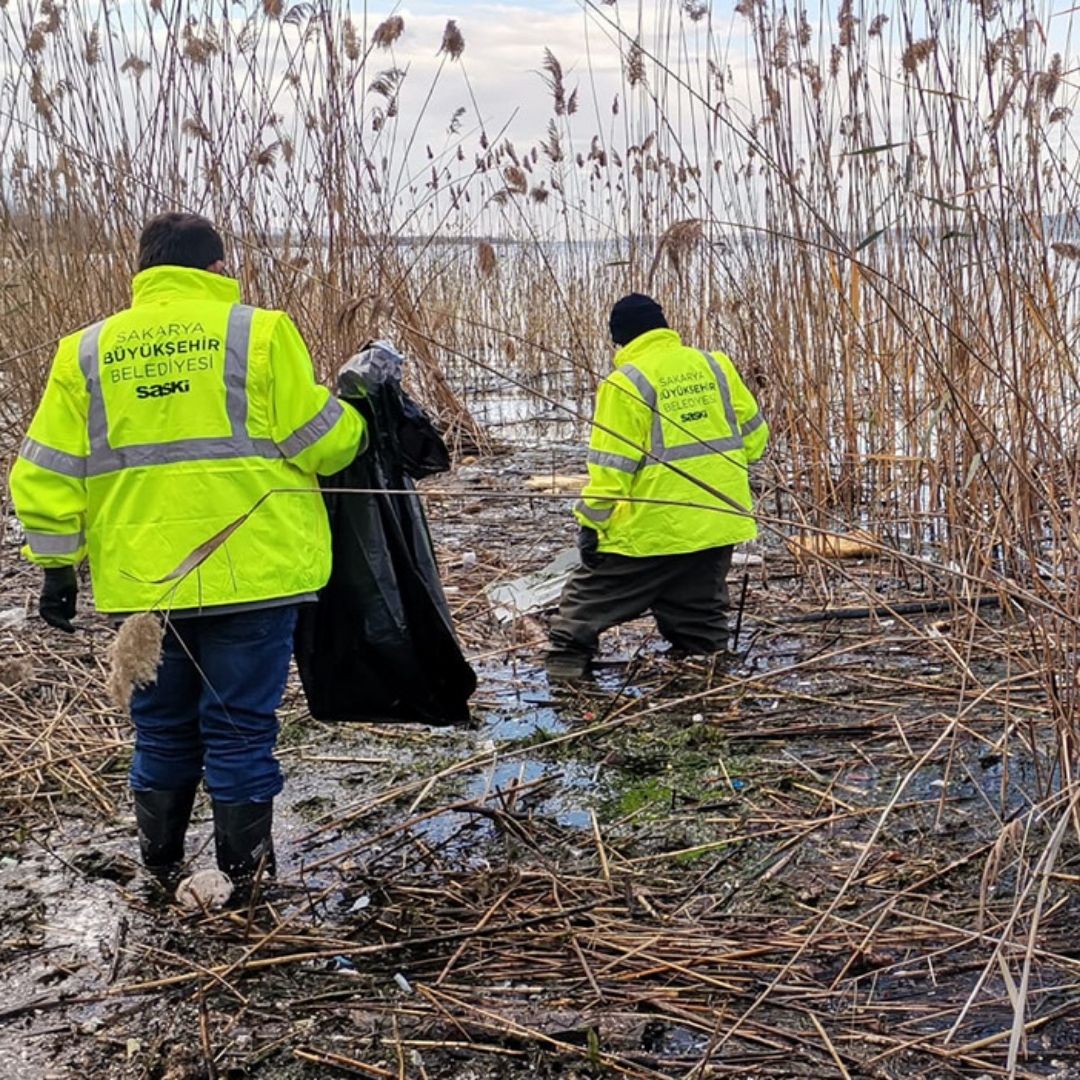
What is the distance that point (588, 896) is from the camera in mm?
2762

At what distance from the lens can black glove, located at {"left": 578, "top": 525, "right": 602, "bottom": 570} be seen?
4.34 metres

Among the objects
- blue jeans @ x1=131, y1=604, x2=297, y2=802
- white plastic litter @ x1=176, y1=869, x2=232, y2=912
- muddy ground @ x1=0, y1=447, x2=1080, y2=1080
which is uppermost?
blue jeans @ x1=131, y1=604, x2=297, y2=802

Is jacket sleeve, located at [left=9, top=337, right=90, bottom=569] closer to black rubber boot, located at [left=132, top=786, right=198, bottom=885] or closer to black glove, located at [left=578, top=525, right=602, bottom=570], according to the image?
black rubber boot, located at [left=132, top=786, right=198, bottom=885]

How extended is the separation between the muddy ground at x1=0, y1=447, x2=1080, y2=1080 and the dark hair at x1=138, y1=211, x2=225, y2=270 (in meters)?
1.31

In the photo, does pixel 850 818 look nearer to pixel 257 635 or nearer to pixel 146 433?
pixel 257 635

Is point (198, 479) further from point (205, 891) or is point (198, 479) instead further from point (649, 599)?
point (649, 599)

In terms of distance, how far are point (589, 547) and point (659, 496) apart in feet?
1.09

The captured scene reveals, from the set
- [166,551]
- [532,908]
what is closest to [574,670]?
[532,908]

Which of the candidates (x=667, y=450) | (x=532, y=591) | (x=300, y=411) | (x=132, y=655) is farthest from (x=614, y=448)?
(x=132, y=655)

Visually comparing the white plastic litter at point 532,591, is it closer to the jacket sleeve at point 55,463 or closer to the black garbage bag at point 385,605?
the black garbage bag at point 385,605

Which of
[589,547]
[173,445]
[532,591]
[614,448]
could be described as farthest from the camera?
[532,591]

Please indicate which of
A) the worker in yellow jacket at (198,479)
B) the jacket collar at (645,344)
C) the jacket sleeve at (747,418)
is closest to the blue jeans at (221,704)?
the worker in yellow jacket at (198,479)

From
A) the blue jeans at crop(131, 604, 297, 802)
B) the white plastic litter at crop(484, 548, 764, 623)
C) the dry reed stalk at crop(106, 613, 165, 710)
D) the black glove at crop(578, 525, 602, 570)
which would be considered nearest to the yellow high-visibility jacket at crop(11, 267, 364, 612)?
the blue jeans at crop(131, 604, 297, 802)

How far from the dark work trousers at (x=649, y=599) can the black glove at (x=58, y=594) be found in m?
1.93
